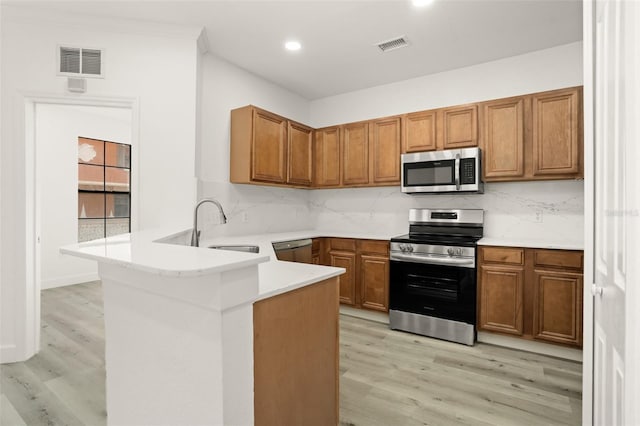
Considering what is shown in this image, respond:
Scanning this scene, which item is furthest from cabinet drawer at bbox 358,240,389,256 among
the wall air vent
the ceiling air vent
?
the wall air vent

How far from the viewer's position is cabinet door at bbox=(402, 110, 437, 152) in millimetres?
3553

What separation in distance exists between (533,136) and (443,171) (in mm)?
827

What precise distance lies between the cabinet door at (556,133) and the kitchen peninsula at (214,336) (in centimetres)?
254

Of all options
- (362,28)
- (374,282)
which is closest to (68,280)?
(374,282)

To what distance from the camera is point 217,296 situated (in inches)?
37.3

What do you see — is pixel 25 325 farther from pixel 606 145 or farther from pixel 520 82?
pixel 520 82

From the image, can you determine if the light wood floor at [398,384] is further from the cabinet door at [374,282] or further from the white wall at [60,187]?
the white wall at [60,187]

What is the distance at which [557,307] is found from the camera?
274 cm

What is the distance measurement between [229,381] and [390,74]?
375cm

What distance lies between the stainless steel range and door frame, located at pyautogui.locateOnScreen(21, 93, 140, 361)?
2.55 metres

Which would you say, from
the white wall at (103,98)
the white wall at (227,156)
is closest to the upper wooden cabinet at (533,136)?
the white wall at (227,156)

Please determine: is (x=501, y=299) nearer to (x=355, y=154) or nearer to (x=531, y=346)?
(x=531, y=346)

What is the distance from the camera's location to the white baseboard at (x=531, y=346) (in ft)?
9.06

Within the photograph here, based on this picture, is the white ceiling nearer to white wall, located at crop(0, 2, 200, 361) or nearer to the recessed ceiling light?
the recessed ceiling light
